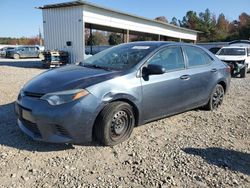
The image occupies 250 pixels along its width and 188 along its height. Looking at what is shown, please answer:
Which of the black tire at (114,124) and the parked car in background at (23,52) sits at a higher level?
the parked car in background at (23,52)

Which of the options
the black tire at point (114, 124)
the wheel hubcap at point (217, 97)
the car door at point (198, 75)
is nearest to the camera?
the black tire at point (114, 124)

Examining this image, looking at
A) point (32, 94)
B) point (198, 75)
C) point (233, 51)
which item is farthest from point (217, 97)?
point (233, 51)

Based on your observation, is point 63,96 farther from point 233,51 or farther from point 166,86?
point 233,51

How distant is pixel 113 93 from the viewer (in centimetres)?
413

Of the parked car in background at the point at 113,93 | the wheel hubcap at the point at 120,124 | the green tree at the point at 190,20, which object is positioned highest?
the green tree at the point at 190,20

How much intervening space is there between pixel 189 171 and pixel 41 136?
201cm

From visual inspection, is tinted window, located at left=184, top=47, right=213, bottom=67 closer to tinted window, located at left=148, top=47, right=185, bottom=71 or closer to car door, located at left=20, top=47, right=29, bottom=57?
tinted window, located at left=148, top=47, right=185, bottom=71

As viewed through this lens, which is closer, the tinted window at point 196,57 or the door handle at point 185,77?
the door handle at point 185,77

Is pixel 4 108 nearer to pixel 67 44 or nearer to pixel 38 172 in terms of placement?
pixel 38 172

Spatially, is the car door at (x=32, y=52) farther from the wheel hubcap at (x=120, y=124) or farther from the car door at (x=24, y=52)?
the wheel hubcap at (x=120, y=124)

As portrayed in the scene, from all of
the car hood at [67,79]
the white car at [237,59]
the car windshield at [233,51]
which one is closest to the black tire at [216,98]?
the car hood at [67,79]

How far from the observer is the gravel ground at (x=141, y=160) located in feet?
11.0

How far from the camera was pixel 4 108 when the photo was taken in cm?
618

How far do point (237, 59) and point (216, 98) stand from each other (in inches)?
357
